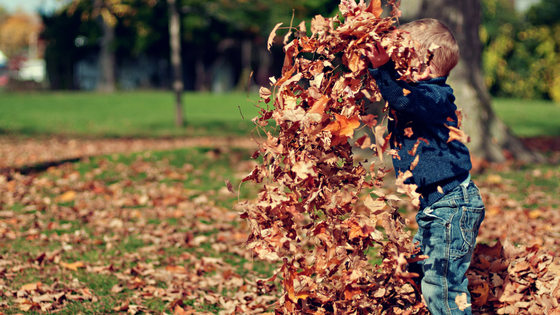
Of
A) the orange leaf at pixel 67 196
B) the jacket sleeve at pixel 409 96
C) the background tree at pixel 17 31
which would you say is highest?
the background tree at pixel 17 31

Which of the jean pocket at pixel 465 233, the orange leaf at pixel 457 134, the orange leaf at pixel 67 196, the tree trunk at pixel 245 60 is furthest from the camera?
the tree trunk at pixel 245 60

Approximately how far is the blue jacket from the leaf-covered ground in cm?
93

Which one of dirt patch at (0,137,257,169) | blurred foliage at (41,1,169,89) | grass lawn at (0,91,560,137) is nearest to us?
dirt patch at (0,137,257,169)

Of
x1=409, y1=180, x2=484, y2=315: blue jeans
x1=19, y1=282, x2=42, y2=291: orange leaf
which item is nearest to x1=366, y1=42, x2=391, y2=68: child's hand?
x1=409, y1=180, x2=484, y2=315: blue jeans

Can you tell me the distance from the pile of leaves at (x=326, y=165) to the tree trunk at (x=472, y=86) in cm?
545

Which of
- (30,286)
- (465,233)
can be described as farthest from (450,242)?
(30,286)

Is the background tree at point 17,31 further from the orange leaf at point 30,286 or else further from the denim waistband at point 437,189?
the denim waistband at point 437,189

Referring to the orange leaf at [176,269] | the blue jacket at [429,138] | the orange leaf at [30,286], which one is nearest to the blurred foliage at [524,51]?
the orange leaf at [176,269]

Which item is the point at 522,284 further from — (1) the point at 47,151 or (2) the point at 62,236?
(1) the point at 47,151

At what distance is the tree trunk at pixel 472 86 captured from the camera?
7.23m

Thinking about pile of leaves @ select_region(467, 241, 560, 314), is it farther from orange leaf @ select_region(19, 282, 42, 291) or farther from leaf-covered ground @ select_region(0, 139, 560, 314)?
orange leaf @ select_region(19, 282, 42, 291)

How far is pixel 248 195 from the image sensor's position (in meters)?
6.36

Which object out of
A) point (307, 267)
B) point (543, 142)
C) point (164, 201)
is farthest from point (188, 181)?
point (543, 142)

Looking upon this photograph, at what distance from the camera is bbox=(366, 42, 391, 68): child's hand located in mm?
2131
